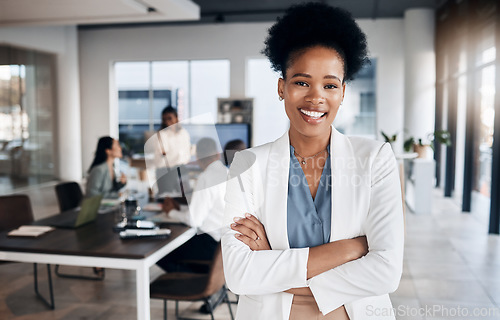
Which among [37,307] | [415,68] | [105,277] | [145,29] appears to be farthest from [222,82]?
[37,307]

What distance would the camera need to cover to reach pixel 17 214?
3.60m

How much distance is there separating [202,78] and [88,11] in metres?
4.36

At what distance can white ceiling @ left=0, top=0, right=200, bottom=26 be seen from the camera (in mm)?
6281

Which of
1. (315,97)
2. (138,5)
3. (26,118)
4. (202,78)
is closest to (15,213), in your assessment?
(315,97)

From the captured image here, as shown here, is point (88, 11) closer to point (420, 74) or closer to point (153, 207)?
point (153, 207)

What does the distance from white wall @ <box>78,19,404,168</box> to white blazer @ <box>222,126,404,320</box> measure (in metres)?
9.03

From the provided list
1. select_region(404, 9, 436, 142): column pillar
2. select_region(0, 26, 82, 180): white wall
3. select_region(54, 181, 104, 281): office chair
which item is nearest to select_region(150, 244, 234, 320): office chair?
select_region(54, 181, 104, 281): office chair

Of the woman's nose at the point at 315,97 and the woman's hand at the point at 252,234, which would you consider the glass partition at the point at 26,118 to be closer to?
the woman's hand at the point at 252,234

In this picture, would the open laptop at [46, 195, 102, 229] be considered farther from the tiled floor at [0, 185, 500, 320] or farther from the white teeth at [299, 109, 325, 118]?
the white teeth at [299, 109, 325, 118]

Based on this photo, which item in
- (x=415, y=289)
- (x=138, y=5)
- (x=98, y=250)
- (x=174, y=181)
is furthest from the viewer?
(x=138, y=5)

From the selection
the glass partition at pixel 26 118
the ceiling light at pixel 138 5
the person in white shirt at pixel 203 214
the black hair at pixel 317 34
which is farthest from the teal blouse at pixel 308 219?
the glass partition at pixel 26 118

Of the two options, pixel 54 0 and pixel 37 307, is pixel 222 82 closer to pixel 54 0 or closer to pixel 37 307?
pixel 54 0

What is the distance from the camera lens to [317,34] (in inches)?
44.6

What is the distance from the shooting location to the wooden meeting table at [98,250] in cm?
228
